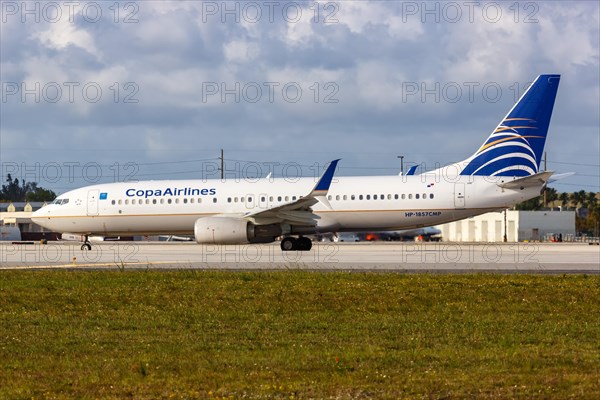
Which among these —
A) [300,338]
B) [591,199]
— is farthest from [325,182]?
[591,199]

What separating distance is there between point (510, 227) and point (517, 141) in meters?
45.9

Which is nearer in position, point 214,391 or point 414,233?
point 214,391

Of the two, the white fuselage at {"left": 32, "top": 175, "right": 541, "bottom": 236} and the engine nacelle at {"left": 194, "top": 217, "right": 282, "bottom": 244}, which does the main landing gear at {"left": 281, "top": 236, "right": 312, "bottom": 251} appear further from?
the engine nacelle at {"left": 194, "top": 217, "right": 282, "bottom": 244}

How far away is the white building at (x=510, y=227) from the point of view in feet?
283

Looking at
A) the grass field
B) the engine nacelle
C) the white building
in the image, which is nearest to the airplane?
the engine nacelle

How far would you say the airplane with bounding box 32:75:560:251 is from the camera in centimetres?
3994

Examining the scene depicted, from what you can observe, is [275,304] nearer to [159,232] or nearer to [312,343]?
[312,343]

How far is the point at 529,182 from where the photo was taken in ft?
130

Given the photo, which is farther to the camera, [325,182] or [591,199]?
[591,199]

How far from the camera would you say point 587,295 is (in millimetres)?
19297

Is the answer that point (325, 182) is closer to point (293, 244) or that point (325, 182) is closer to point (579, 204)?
point (293, 244)

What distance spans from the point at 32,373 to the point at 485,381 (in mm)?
5261

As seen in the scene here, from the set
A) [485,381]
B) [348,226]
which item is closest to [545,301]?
[485,381]

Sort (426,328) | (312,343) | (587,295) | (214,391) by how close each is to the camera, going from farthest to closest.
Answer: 1. (587,295)
2. (426,328)
3. (312,343)
4. (214,391)
